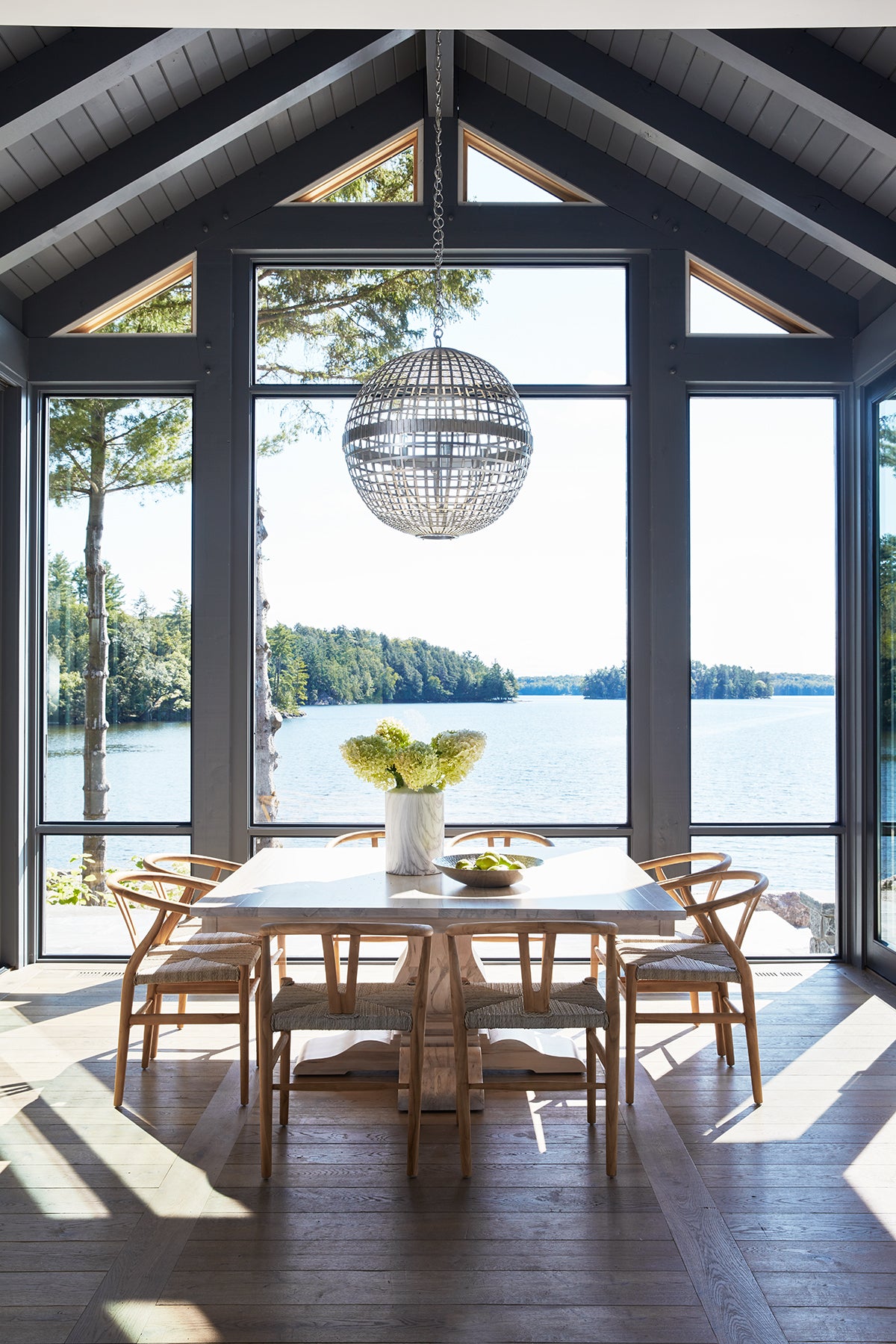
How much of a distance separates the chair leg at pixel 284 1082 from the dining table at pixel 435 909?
249 millimetres

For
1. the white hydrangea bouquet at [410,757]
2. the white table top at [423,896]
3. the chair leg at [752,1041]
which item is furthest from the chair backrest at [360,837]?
the chair leg at [752,1041]

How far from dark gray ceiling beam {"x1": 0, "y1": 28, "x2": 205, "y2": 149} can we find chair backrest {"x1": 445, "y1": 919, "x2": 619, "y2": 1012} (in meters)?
3.06

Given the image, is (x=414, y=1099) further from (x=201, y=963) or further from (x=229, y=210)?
(x=229, y=210)

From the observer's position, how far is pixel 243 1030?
3438 millimetres

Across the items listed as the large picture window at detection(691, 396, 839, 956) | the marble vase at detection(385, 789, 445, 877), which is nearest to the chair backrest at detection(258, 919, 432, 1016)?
the marble vase at detection(385, 789, 445, 877)

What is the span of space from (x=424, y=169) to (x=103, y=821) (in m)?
3.55

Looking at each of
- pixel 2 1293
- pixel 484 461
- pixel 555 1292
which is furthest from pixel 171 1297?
pixel 484 461

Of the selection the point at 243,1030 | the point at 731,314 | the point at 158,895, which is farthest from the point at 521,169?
the point at 243,1030

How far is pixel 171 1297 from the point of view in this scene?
7.92 ft

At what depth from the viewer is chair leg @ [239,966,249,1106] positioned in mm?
3428

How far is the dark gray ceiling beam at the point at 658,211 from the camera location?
16.7ft

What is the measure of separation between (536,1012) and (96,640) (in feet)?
10.4

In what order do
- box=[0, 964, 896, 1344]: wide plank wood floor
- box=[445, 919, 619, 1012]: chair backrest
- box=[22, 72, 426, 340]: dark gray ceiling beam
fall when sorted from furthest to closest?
1. box=[22, 72, 426, 340]: dark gray ceiling beam
2. box=[445, 919, 619, 1012]: chair backrest
3. box=[0, 964, 896, 1344]: wide plank wood floor

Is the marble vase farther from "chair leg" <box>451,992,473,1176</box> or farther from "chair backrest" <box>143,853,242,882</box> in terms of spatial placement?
"chair leg" <box>451,992,473,1176</box>
